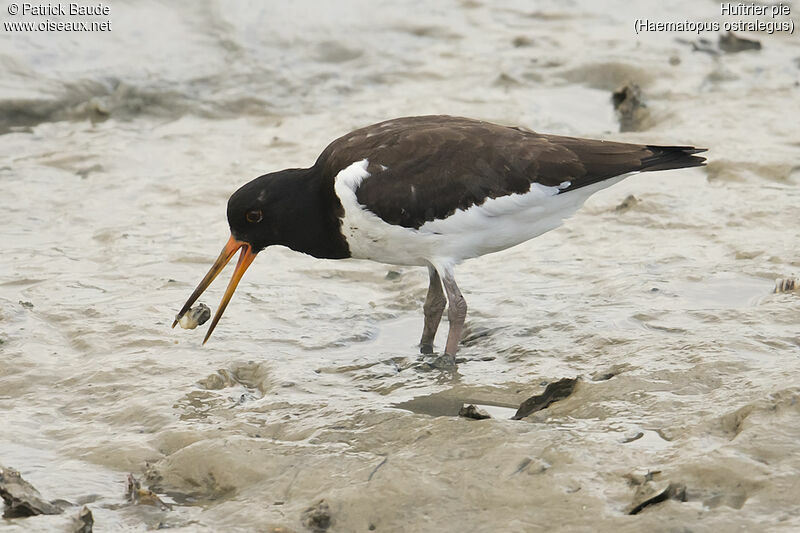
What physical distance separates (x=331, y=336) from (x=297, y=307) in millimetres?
478

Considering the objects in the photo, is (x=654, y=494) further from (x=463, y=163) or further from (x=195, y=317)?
(x=195, y=317)

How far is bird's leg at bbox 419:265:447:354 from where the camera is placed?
6410 mm

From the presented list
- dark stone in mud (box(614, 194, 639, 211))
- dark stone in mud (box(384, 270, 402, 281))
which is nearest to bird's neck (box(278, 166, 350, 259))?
dark stone in mud (box(384, 270, 402, 281))

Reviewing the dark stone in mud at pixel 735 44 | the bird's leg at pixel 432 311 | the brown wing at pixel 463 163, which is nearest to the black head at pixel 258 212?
the brown wing at pixel 463 163

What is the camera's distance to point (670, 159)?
6.19 meters

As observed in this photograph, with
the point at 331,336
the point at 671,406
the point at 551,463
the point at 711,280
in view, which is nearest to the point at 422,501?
the point at 551,463

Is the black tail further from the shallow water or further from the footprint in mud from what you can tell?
the footprint in mud

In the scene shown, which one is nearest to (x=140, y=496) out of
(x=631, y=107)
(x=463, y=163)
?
(x=463, y=163)

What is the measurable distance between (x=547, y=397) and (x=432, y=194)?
136 cm

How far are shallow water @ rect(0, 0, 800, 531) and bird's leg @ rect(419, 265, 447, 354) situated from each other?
199mm

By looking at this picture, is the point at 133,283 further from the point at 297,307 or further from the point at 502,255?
the point at 502,255

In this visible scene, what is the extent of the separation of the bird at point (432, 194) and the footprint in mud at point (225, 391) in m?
0.33

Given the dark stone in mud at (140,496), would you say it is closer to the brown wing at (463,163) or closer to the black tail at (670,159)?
the brown wing at (463,163)

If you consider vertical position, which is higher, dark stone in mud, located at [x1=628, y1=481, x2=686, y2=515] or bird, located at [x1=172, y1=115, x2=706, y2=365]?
bird, located at [x1=172, y1=115, x2=706, y2=365]
